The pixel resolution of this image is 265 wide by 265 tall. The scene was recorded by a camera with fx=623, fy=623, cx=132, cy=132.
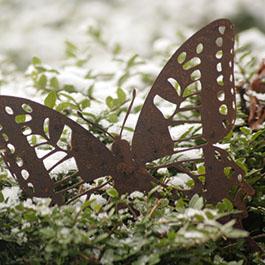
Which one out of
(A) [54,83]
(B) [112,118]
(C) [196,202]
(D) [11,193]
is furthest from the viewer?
(A) [54,83]

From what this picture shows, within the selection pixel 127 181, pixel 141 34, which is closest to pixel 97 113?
pixel 127 181

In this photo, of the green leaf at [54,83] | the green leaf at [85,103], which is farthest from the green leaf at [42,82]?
the green leaf at [85,103]

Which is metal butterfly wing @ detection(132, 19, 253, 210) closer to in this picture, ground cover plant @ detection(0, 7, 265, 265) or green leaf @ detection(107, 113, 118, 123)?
ground cover plant @ detection(0, 7, 265, 265)

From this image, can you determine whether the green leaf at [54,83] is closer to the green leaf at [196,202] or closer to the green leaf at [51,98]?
the green leaf at [51,98]

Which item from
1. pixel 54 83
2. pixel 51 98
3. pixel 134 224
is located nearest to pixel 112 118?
pixel 51 98

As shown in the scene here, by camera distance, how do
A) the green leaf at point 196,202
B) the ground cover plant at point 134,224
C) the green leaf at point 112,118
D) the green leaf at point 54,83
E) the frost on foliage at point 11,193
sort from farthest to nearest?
the green leaf at point 54,83, the green leaf at point 112,118, the frost on foliage at point 11,193, the green leaf at point 196,202, the ground cover plant at point 134,224

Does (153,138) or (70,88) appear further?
(70,88)

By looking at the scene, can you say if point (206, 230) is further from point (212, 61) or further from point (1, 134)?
point (1, 134)

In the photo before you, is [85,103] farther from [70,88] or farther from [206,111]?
[206,111]

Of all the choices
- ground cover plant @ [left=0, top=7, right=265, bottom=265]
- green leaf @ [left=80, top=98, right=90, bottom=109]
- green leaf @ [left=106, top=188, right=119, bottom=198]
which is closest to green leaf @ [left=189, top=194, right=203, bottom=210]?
ground cover plant @ [left=0, top=7, right=265, bottom=265]
